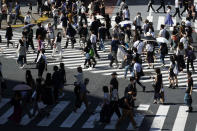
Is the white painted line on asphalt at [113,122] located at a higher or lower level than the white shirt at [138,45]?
lower

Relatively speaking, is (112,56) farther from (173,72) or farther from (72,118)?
(72,118)

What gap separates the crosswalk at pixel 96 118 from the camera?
26.1 metres

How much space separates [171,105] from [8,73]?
10.0 m

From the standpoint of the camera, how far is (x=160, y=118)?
27.1 meters

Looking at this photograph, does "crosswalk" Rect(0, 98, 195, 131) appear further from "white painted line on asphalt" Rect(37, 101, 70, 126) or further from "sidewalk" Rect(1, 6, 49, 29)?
"sidewalk" Rect(1, 6, 49, 29)

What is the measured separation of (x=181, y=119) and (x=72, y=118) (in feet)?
14.8

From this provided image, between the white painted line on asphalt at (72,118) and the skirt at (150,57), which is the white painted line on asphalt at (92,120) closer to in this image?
the white painted line on asphalt at (72,118)

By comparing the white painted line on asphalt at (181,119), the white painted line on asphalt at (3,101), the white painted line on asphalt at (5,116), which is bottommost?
the white painted line on asphalt at (181,119)

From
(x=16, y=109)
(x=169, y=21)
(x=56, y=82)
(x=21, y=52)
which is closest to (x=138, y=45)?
(x=21, y=52)

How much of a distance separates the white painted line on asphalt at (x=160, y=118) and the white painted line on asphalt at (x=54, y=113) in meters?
4.13

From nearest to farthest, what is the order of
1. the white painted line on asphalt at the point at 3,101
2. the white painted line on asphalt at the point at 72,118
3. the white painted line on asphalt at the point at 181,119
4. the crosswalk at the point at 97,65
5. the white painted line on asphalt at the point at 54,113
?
the white painted line on asphalt at the point at 181,119 → the white painted line on asphalt at the point at 72,118 → the white painted line on asphalt at the point at 54,113 → the white painted line on asphalt at the point at 3,101 → the crosswalk at the point at 97,65

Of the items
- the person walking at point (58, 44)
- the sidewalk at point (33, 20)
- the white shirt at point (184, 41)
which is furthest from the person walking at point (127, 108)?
the sidewalk at point (33, 20)

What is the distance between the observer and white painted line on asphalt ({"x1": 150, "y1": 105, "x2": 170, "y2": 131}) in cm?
2594

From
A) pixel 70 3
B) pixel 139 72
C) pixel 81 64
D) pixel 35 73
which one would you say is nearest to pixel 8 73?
pixel 35 73
